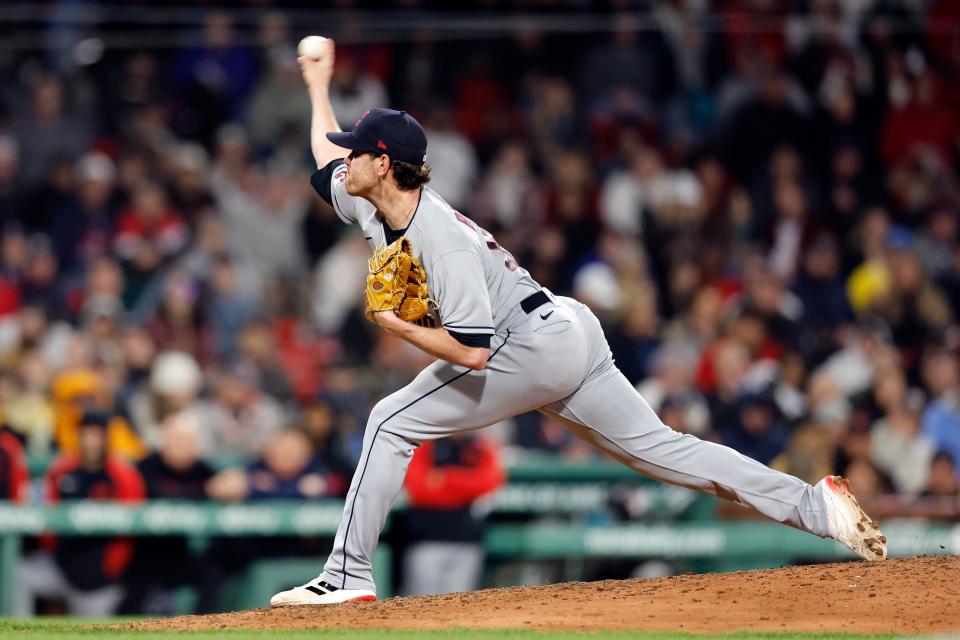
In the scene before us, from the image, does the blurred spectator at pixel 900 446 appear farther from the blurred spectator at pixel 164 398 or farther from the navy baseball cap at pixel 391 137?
the navy baseball cap at pixel 391 137

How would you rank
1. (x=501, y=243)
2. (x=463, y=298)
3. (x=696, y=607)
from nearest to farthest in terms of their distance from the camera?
(x=463, y=298) → (x=696, y=607) → (x=501, y=243)

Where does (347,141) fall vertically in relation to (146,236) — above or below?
below

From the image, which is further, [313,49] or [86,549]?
[86,549]

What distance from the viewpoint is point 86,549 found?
9.17 metres

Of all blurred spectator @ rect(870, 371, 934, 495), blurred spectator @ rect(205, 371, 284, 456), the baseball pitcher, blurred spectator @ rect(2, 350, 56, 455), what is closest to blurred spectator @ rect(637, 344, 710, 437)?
blurred spectator @ rect(870, 371, 934, 495)

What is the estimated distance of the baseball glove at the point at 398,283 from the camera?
5320mm

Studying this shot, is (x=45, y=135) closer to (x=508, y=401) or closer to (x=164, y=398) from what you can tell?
(x=164, y=398)

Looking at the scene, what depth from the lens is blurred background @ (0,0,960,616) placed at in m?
9.39

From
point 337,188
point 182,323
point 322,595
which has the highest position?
point 182,323

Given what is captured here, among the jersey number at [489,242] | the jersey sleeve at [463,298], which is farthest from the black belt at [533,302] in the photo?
the jersey sleeve at [463,298]

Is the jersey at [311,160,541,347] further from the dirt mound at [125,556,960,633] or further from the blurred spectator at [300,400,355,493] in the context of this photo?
the blurred spectator at [300,400,355,493]

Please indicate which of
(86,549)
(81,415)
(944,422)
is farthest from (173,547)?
(944,422)

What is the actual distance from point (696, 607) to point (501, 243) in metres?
6.57

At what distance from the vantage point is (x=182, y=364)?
10.2 meters
